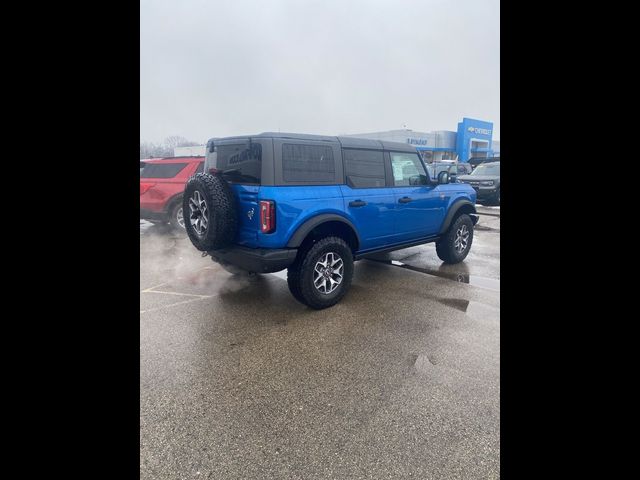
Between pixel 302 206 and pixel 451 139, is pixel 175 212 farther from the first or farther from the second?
pixel 451 139

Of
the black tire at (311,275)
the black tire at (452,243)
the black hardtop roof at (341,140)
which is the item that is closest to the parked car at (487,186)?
the black tire at (452,243)

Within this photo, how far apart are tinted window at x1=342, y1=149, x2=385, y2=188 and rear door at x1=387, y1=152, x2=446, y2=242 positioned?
273 millimetres

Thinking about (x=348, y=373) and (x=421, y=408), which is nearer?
(x=421, y=408)

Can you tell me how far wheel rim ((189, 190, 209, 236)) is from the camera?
4.06m

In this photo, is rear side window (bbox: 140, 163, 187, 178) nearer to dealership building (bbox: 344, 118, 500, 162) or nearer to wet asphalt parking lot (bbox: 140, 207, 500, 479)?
wet asphalt parking lot (bbox: 140, 207, 500, 479)

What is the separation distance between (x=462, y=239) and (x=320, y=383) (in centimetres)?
444

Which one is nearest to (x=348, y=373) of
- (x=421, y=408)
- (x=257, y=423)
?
(x=421, y=408)
